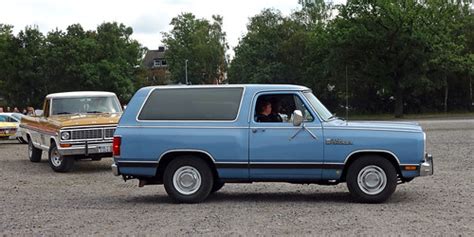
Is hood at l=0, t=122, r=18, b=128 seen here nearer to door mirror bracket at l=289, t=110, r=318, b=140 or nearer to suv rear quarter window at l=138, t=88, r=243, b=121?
suv rear quarter window at l=138, t=88, r=243, b=121

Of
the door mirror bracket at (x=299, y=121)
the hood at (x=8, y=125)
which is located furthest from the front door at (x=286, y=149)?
the hood at (x=8, y=125)

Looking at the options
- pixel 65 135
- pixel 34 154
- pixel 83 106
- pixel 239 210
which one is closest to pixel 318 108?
pixel 239 210

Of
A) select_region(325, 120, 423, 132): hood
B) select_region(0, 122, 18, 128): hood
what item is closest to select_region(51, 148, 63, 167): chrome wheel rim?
select_region(325, 120, 423, 132): hood

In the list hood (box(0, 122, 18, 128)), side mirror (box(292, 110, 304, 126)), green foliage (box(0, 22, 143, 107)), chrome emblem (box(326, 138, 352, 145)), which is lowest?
hood (box(0, 122, 18, 128))

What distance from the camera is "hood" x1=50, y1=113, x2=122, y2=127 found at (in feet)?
50.2

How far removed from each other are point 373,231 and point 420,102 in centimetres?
5472

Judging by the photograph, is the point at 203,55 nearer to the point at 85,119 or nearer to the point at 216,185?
the point at 85,119

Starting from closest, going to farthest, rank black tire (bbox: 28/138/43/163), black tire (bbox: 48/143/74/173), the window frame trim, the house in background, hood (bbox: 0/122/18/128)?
the window frame trim < black tire (bbox: 48/143/74/173) < black tire (bbox: 28/138/43/163) < hood (bbox: 0/122/18/128) < the house in background

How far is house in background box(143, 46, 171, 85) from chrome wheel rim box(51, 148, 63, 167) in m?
84.1

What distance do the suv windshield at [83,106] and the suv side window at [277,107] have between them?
8046 mm

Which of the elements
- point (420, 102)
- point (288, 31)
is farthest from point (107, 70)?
point (420, 102)

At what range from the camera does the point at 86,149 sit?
49.7 feet

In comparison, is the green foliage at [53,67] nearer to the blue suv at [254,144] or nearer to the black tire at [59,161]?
the black tire at [59,161]

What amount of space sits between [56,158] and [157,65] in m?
109
